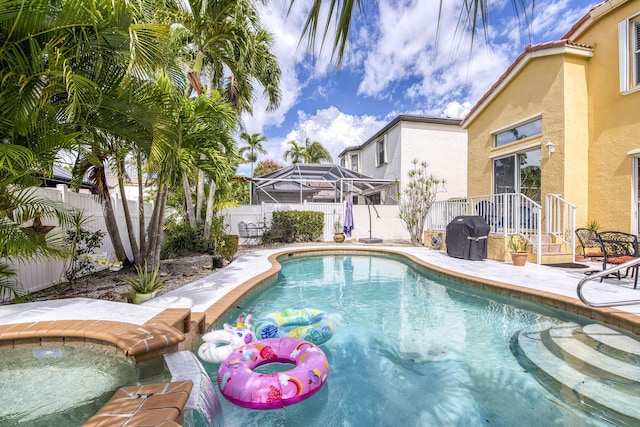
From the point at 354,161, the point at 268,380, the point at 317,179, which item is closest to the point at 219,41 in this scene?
the point at 268,380

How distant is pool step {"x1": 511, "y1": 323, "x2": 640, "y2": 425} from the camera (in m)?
2.81

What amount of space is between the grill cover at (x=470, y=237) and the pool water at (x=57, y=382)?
333 inches

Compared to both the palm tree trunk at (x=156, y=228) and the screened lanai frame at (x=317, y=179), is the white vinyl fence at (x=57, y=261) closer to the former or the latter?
the palm tree trunk at (x=156, y=228)

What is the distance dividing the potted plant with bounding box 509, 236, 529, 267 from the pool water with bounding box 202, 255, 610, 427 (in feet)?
6.91

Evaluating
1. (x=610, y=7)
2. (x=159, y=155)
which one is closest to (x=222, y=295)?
(x=159, y=155)

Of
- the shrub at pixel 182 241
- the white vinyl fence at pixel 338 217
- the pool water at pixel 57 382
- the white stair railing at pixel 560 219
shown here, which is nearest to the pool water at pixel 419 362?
the pool water at pixel 57 382

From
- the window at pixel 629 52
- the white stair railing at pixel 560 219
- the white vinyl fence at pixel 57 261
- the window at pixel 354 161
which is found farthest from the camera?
the window at pixel 354 161

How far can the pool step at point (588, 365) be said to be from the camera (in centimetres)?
281

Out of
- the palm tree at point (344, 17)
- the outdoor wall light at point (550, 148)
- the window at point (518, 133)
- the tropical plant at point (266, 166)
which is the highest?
the tropical plant at point (266, 166)

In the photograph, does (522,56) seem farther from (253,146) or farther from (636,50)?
(253,146)

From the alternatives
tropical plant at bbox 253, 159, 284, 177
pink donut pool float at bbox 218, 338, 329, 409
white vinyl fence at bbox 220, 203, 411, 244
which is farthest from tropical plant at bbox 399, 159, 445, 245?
tropical plant at bbox 253, 159, 284, 177

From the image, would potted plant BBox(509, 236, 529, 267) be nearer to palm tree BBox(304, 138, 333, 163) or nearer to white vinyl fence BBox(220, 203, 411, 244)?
white vinyl fence BBox(220, 203, 411, 244)

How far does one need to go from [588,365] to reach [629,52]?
8.75m

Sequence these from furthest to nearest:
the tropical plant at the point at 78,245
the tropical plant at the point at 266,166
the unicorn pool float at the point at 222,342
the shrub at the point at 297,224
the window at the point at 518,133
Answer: the tropical plant at the point at 266,166, the shrub at the point at 297,224, the window at the point at 518,133, the tropical plant at the point at 78,245, the unicorn pool float at the point at 222,342
